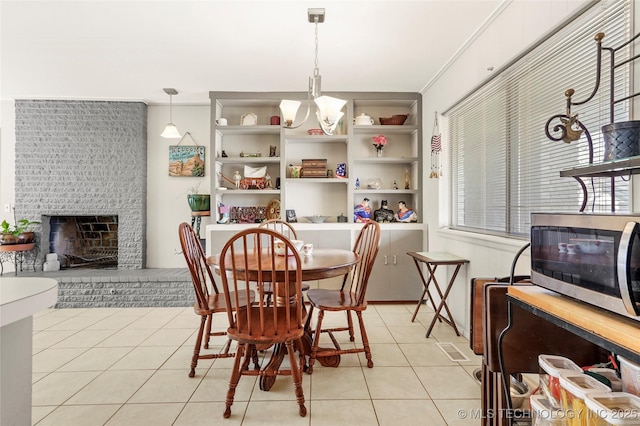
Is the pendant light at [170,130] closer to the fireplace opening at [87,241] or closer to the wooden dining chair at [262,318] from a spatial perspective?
the fireplace opening at [87,241]

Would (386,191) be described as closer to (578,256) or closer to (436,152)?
(436,152)

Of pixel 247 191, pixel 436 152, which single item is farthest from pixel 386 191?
pixel 247 191

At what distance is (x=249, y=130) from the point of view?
409cm

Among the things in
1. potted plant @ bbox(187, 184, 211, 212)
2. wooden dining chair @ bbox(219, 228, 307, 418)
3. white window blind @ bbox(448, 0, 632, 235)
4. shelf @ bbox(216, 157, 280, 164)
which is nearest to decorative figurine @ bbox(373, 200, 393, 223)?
white window blind @ bbox(448, 0, 632, 235)

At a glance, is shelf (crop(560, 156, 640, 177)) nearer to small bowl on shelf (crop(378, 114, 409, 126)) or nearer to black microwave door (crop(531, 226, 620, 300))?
Answer: black microwave door (crop(531, 226, 620, 300))

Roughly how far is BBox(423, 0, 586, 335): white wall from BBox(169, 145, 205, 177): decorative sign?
9.92 ft

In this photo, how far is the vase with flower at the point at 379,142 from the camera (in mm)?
4074

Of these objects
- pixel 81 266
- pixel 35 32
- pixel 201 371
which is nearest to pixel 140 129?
pixel 35 32

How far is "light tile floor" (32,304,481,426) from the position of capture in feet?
5.78

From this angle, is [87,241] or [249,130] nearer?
[249,130]

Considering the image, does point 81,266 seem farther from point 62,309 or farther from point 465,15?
point 465,15

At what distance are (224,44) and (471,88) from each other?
7.19 ft

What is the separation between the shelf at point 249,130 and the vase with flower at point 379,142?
123 centimetres

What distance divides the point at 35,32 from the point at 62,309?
115 inches
